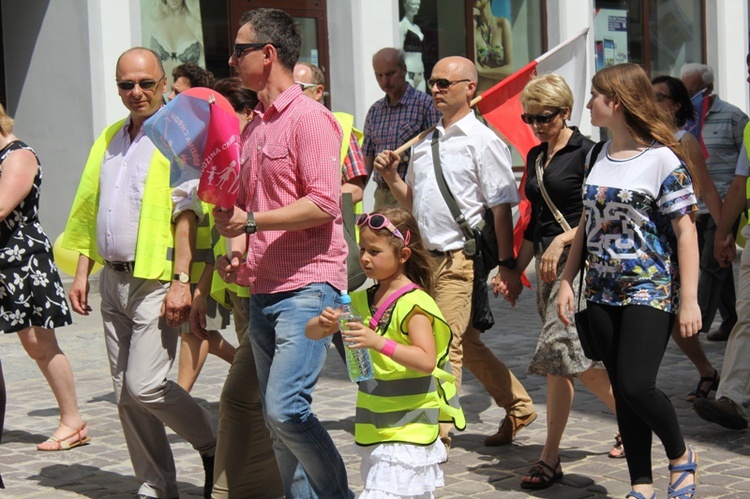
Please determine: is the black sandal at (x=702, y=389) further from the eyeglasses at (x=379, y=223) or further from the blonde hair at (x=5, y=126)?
the blonde hair at (x=5, y=126)

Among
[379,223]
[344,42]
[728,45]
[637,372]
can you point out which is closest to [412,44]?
[344,42]

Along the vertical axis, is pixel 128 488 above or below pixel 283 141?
below

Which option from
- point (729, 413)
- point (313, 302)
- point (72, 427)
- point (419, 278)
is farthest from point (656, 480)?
point (72, 427)

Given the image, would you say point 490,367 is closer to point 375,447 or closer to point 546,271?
point 546,271

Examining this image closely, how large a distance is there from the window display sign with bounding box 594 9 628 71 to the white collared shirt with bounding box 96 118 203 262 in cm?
1361

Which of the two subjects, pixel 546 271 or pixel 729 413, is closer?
pixel 546 271

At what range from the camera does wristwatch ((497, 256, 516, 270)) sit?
6.44m

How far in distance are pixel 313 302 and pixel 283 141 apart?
62 cm

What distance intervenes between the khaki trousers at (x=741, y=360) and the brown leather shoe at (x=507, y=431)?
3.50 ft

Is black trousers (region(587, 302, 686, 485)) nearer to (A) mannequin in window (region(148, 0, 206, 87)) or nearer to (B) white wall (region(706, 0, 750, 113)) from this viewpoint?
(A) mannequin in window (region(148, 0, 206, 87))

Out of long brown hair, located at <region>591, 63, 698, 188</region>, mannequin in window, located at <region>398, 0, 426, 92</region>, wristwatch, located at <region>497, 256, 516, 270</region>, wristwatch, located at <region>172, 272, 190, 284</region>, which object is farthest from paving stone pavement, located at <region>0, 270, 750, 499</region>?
mannequin in window, located at <region>398, 0, 426, 92</region>

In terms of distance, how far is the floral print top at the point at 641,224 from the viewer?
4.96 metres

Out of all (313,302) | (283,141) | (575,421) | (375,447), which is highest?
(283,141)

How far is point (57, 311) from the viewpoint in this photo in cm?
686
